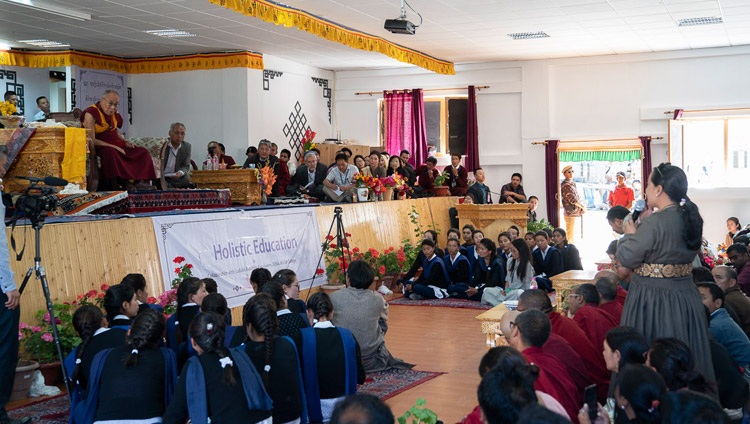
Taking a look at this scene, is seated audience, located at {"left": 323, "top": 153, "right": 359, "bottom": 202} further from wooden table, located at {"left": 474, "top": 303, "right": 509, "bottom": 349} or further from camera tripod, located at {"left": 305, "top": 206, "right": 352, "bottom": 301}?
wooden table, located at {"left": 474, "top": 303, "right": 509, "bottom": 349}

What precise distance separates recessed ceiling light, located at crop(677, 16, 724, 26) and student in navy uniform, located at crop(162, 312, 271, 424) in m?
10.7

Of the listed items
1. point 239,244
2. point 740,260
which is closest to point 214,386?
point 239,244

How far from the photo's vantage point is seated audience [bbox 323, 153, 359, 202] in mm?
12117

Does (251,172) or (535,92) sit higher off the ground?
(535,92)

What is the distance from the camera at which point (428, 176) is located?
1508 cm

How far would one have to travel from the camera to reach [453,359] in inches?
287

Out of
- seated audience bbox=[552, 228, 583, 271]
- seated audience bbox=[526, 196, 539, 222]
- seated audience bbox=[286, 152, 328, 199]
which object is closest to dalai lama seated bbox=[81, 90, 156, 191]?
seated audience bbox=[286, 152, 328, 199]

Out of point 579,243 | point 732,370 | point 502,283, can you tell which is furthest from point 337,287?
point 579,243

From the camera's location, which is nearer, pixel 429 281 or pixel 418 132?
pixel 429 281

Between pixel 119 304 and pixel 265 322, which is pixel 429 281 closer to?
pixel 119 304

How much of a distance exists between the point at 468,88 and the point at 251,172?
23.7ft

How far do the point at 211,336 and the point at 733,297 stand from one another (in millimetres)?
3750

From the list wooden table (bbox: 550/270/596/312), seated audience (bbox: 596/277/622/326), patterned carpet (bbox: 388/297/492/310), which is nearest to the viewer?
seated audience (bbox: 596/277/622/326)

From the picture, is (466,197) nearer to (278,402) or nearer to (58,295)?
(58,295)
